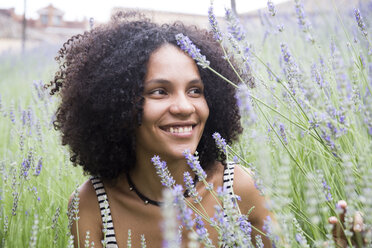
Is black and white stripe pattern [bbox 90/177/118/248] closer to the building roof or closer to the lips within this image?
the lips

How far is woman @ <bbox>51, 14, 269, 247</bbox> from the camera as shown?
1745 mm

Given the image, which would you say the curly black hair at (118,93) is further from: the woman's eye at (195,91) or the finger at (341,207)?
the finger at (341,207)

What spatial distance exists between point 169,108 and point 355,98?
679mm

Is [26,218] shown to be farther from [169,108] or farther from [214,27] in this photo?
[214,27]

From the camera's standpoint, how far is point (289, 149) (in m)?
1.69

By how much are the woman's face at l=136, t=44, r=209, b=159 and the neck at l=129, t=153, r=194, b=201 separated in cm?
12

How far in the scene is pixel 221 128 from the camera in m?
2.11

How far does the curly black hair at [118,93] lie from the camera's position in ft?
6.07

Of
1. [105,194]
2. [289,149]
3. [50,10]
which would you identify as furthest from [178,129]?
[50,10]

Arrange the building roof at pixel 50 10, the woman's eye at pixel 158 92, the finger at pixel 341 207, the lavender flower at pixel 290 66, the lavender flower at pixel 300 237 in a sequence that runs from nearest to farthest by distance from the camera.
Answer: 1. the finger at pixel 341 207
2. the lavender flower at pixel 300 237
3. the lavender flower at pixel 290 66
4. the woman's eye at pixel 158 92
5. the building roof at pixel 50 10

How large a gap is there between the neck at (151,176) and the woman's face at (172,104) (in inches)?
4.9

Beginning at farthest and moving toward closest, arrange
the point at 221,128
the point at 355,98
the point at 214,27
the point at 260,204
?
the point at 221,128 < the point at 260,204 < the point at 214,27 < the point at 355,98

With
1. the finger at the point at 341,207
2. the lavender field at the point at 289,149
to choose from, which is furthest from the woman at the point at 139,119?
the finger at the point at 341,207

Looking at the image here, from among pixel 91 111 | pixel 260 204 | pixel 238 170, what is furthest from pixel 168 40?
pixel 260 204
